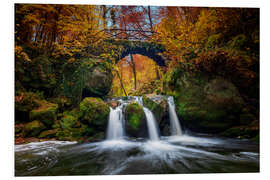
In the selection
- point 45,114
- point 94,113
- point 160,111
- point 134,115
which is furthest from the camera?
point 160,111

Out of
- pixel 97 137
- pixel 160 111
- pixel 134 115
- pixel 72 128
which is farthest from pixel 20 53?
pixel 160 111

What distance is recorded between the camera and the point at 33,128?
2.63 meters

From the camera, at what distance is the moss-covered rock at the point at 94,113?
3141 mm

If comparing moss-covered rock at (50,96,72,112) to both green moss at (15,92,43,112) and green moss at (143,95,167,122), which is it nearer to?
green moss at (15,92,43,112)

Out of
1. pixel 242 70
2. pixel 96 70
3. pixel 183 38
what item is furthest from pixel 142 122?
pixel 242 70

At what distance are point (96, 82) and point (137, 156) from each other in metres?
2.54

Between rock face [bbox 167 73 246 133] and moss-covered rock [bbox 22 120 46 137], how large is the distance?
12.2 feet

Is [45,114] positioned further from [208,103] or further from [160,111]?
[208,103]

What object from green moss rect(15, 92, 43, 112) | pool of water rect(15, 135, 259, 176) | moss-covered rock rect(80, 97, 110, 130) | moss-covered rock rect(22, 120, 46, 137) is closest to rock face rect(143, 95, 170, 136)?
pool of water rect(15, 135, 259, 176)

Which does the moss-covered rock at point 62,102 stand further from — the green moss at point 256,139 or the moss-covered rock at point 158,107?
the green moss at point 256,139

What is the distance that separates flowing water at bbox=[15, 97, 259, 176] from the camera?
1787 mm

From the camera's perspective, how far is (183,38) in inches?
122

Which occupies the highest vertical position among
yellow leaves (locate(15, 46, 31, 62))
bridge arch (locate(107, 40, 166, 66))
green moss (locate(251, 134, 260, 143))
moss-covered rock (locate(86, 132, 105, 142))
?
bridge arch (locate(107, 40, 166, 66))

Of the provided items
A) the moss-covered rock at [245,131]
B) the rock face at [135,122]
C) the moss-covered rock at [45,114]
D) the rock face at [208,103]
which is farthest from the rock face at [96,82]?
the moss-covered rock at [245,131]
